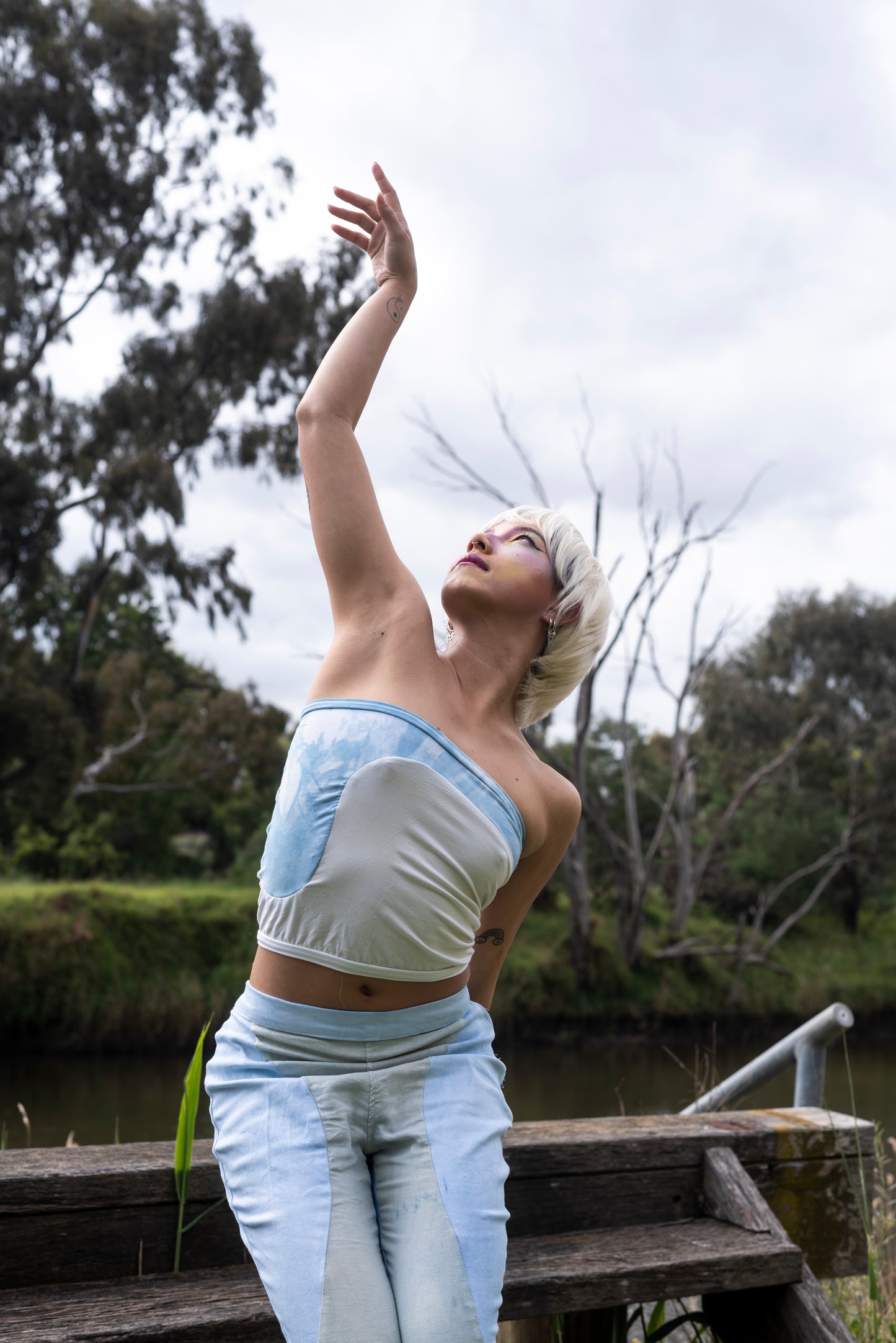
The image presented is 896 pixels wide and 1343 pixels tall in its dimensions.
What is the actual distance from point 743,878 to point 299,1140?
758 inches

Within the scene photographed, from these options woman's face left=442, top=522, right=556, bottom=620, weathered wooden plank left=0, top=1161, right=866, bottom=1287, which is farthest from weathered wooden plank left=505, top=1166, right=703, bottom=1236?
woman's face left=442, top=522, right=556, bottom=620

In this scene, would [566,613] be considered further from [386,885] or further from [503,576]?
[386,885]

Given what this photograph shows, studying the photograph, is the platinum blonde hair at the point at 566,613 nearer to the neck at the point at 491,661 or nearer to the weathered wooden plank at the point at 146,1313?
the neck at the point at 491,661

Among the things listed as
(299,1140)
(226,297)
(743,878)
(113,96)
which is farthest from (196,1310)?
(743,878)

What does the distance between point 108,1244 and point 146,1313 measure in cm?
19

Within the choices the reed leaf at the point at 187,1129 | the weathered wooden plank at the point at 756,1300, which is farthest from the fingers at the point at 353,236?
the weathered wooden plank at the point at 756,1300

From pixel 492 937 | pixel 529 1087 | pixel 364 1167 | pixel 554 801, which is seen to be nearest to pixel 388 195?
pixel 554 801

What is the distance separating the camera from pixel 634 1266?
154cm

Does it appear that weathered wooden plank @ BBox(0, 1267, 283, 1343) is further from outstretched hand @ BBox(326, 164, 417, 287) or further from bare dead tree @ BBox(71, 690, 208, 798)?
bare dead tree @ BBox(71, 690, 208, 798)

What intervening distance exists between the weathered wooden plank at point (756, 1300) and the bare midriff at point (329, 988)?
2.71 ft

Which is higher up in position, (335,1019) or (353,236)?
(353,236)

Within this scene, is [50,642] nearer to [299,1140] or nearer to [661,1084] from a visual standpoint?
[661,1084]

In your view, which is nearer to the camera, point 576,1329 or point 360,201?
point 360,201

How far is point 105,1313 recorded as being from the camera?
129 cm
